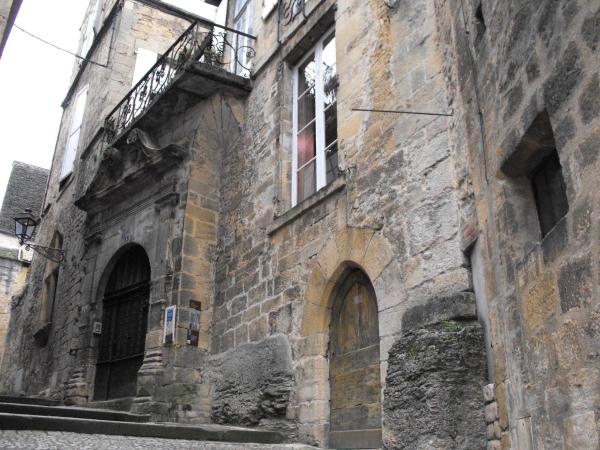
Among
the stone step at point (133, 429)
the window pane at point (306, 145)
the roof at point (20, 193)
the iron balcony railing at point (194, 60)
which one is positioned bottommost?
the stone step at point (133, 429)

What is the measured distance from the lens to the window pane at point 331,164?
6161mm

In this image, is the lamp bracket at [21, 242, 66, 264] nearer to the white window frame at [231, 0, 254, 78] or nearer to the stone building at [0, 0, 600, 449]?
the stone building at [0, 0, 600, 449]

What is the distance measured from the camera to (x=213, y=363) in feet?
22.8

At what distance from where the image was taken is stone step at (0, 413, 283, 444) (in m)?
4.41

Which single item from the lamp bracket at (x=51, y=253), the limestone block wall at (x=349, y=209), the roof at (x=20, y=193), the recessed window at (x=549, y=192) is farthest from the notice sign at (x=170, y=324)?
the roof at (x=20, y=193)

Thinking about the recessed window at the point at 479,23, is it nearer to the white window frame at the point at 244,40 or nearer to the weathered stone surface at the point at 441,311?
the weathered stone surface at the point at 441,311

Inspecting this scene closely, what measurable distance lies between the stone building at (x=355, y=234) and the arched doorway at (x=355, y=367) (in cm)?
2

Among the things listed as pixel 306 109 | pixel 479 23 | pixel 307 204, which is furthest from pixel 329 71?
pixel 479 23

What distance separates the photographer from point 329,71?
22.1 ft

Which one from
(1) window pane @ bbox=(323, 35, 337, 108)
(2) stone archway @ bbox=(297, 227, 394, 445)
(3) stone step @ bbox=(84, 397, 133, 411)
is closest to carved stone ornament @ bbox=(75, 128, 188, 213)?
(1) window pane @ bbox=(323, 35, 337, 108)

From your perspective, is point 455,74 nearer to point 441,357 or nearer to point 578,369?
point 441,357

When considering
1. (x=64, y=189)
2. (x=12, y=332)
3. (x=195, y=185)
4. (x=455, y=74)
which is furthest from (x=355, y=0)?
(x=12, y=332)

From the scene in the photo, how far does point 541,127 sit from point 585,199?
0.66 metres

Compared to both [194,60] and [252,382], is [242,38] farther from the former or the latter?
[252,382]
